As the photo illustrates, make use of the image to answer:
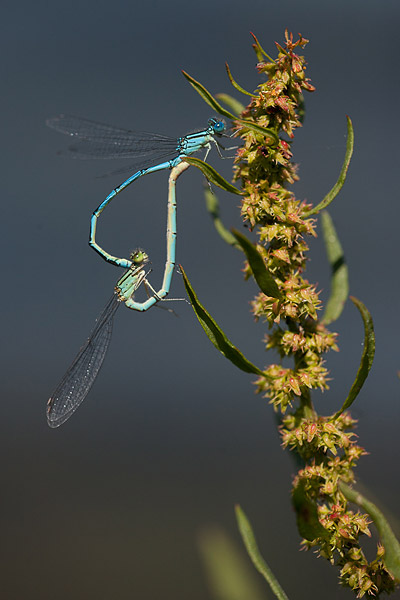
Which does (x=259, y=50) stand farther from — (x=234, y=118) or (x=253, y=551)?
(x=253, y=551)

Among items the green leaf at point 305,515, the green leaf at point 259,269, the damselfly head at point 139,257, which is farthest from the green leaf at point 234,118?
the damselfly head at point 139,257

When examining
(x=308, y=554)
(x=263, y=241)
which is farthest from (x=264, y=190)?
(x=308, y=554)

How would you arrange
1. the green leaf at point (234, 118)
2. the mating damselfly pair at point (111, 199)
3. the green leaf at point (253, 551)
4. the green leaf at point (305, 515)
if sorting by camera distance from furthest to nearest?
the mating damselfly pair at point (111, 199) → the green leaf at point (253, 551) → the green leaf at point (234, 118) → the green leaf at point (305, 515)

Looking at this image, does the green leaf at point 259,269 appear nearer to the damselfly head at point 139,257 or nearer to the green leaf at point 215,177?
the green leaf at point 215,177

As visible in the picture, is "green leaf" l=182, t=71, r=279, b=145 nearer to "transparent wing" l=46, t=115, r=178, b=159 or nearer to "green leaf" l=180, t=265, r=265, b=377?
"green leaf" l=180, t=265, r=265, b=377

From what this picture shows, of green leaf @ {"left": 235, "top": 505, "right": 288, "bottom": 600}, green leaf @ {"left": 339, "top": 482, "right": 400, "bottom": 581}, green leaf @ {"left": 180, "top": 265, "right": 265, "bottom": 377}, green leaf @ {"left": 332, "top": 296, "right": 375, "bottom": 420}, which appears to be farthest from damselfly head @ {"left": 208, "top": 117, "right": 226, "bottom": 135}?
green leaf @ {"left": 339, "top": 482, "right": 400, "bottom": 581}

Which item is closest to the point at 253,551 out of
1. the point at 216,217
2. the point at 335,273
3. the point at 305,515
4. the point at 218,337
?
the point at 305,515
